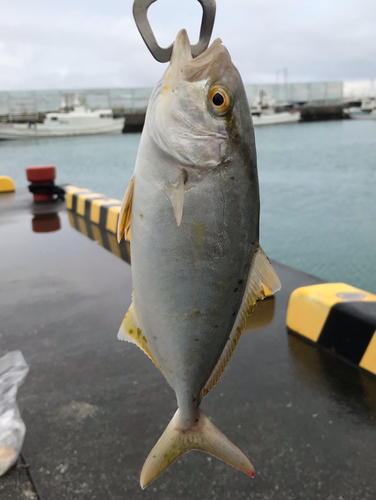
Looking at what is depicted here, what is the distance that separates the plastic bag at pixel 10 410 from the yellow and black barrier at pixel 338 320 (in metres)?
2.28

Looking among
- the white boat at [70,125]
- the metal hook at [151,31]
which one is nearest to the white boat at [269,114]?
the white boat at [70,125]

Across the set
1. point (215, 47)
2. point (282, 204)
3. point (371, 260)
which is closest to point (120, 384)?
point (215, 47)

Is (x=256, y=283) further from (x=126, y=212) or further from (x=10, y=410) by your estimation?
(x=10, y=410)

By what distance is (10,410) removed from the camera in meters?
2.82

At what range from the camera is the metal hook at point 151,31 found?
1.38 meters

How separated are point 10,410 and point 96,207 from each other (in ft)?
19.8

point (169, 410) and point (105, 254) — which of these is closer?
point (169, 410)

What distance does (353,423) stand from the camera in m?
2.85

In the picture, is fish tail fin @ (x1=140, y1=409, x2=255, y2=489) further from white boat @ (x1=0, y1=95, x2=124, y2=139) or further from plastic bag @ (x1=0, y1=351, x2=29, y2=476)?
white boat @ (x1=0, y1=95, x2=124, y2=139)

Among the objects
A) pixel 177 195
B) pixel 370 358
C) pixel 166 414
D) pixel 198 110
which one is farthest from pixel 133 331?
pixel 370 358

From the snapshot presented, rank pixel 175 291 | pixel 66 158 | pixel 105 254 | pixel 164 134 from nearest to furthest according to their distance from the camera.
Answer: pixel 164 134, pixel 175 291, pixel 105 254, pixel 66 158

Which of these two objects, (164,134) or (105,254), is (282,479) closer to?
(164,134)

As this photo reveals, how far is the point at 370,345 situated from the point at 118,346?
6.59ft

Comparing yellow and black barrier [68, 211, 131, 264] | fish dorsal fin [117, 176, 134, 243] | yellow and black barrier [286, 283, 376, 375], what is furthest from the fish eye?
yellow and black barrier [68, 211, 131, 264]
